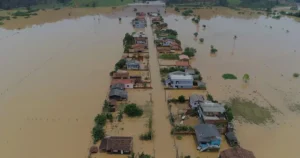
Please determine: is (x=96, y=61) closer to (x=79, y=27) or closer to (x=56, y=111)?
(x=56, y=111)

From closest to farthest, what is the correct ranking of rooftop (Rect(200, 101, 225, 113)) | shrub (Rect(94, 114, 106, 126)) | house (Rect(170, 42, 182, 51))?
shrub (Rect(94, 114, 106, 126)) < rooftop (Rect(200, 101, 225, 113)) < house (Rect(170, 42, 182, 51))

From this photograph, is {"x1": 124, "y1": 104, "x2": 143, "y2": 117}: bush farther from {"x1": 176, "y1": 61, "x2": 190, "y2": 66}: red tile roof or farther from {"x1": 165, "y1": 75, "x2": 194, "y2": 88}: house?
{"x1": 176, "y1": 61, "x2": 190, "y2": 66}: red tile roof

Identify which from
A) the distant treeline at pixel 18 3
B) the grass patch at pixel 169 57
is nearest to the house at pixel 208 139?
the grass patch at pixel 169 57

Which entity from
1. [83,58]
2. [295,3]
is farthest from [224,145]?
[295,3]

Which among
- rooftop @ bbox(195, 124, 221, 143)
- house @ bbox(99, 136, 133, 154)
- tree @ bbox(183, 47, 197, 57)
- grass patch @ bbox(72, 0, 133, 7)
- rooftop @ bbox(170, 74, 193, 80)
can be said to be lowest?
house @ bbox(99, 136, 133, 154)

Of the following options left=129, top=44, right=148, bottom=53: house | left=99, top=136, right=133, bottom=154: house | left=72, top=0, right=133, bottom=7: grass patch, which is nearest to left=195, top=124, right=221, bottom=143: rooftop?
left=99, top=136, right=133, bottom=154: house
